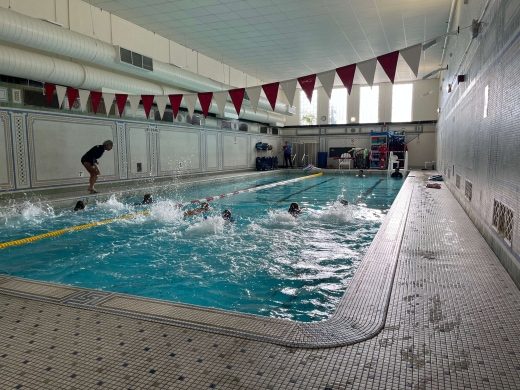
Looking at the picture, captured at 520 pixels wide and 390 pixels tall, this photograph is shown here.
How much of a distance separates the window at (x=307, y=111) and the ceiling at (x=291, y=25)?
7190mm

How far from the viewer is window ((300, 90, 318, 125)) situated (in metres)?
20.5

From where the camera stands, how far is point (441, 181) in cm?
1045

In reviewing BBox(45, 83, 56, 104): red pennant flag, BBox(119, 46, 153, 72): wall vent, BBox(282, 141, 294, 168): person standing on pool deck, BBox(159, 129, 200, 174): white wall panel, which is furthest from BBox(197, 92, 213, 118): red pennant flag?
BBox(282, 141, 294, 168): person standing on pool deck

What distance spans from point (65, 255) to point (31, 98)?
5.00 m

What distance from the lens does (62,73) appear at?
23.4ft

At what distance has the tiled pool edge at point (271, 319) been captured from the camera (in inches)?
71.3

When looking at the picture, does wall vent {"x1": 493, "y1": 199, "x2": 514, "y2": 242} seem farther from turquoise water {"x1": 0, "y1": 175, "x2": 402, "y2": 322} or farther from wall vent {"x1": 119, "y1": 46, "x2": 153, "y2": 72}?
wall vent {"x1": 119, "y1": 46, "x2": 153, "y2": 72}

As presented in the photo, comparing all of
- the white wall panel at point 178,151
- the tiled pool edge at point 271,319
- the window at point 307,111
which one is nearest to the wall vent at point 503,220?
the tiled pool edge at point 271,319

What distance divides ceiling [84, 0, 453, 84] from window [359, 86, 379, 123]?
581 cm

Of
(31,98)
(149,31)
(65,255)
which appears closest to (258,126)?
(149,31)

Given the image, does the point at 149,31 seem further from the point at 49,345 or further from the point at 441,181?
the point at 49,345

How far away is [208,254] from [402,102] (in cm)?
1720

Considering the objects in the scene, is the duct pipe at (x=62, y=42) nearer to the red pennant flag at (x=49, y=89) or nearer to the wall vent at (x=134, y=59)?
the wall vent at (x=134, y=59)

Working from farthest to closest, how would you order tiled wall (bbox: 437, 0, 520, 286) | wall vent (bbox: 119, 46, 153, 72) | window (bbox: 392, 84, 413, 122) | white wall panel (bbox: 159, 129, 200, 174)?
1. window (bbox: 392, 84, 413, 122)
2. white wall panel (bbox: 159, 129, 200, 174)
3. wall vent (bbox: 119, 46, 153, 72)
4. tiled wall (bbox: 437, 0, 520, 286)
